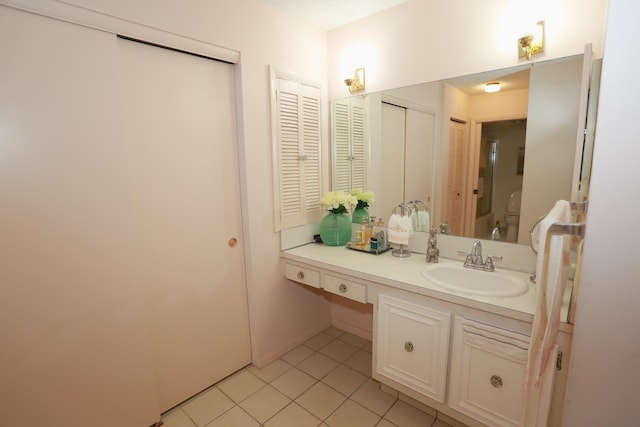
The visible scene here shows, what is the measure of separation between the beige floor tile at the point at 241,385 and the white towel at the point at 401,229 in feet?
4.17

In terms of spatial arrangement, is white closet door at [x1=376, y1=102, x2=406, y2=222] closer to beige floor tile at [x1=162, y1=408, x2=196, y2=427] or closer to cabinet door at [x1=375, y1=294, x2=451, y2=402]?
cabinet door at [x1=375, y1=294, x2=451, y2=402]

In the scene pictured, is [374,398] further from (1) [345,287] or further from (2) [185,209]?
(2) [185,209]

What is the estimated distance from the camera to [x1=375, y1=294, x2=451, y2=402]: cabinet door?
1.49 metres

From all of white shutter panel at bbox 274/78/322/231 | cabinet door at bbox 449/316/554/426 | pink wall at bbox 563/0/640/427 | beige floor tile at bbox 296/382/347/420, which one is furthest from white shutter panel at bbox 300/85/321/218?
pink wall at bbox 563/0/640/427

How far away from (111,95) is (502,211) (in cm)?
206

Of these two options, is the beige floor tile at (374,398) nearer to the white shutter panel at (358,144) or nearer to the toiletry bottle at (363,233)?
the toiletry bottle at (363,233)

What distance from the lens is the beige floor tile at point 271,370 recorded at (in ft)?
6.77

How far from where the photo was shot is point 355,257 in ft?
6.51

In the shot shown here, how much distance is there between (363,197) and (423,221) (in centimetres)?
45

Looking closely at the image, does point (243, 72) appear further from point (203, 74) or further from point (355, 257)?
point (355, 257)

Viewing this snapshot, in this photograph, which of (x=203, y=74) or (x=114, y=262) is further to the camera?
(x=203, y=74)

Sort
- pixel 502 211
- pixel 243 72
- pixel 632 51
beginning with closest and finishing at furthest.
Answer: pixel 632 51, pixel 502 211, pixel 243 72

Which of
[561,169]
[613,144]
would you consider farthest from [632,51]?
[561,169]

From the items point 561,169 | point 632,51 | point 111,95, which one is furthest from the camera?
point 561,169
